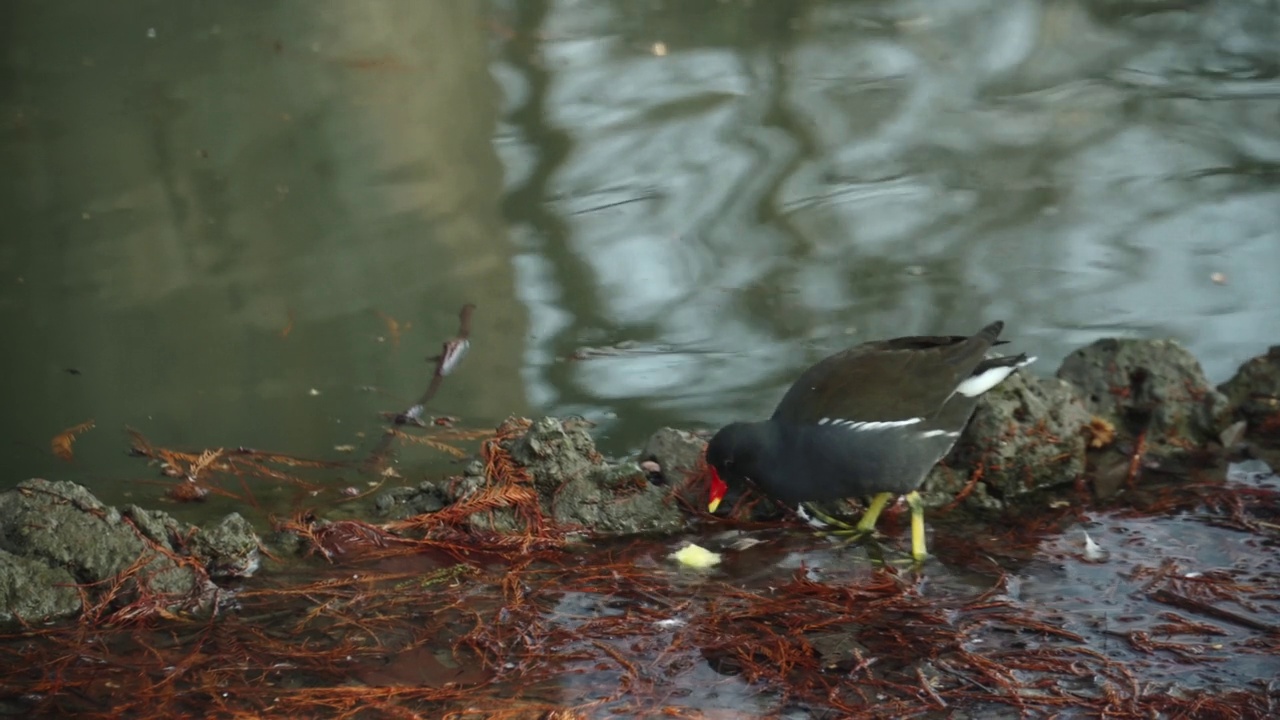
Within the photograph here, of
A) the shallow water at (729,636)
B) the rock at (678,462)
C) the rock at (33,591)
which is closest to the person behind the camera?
the shallow water at (729,636)

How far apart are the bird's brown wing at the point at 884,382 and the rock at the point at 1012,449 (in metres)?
0.27

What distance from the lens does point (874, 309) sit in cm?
485

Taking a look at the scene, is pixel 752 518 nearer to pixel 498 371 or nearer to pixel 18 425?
pixel 498 371

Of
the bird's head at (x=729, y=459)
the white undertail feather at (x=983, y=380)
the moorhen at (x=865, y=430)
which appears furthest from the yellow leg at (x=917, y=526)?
the bird's head at (x=729, y=459)

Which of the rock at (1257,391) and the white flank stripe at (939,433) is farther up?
the white flank stripe at (939,433)

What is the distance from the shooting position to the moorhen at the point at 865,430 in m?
3.34

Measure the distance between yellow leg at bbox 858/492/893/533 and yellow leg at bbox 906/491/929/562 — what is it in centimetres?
11

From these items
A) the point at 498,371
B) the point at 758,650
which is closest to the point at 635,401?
the point at 498,371

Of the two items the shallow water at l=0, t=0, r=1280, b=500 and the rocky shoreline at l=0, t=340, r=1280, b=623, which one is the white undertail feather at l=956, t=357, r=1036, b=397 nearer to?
the rocky shoreline at l=0, t=340, r=1280, b=623

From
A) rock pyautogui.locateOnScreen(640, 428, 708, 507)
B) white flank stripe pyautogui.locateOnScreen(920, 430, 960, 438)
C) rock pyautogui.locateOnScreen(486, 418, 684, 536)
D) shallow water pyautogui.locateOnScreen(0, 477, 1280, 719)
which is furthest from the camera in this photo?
rock pyautogui.locateOnScreen(640, 428, 708, 507)

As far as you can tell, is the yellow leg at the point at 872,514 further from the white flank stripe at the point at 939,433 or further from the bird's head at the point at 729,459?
the bird's head at the point at 729,459

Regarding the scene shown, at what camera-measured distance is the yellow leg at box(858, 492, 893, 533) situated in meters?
3.54

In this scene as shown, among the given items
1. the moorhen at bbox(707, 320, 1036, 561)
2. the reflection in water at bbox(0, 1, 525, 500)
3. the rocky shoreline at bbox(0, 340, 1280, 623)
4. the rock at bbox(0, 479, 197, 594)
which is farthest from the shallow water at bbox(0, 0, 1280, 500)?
the moorhen at bbox(707, 320, 1036, 561)

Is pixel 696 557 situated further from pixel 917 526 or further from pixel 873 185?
pixel 873 185
